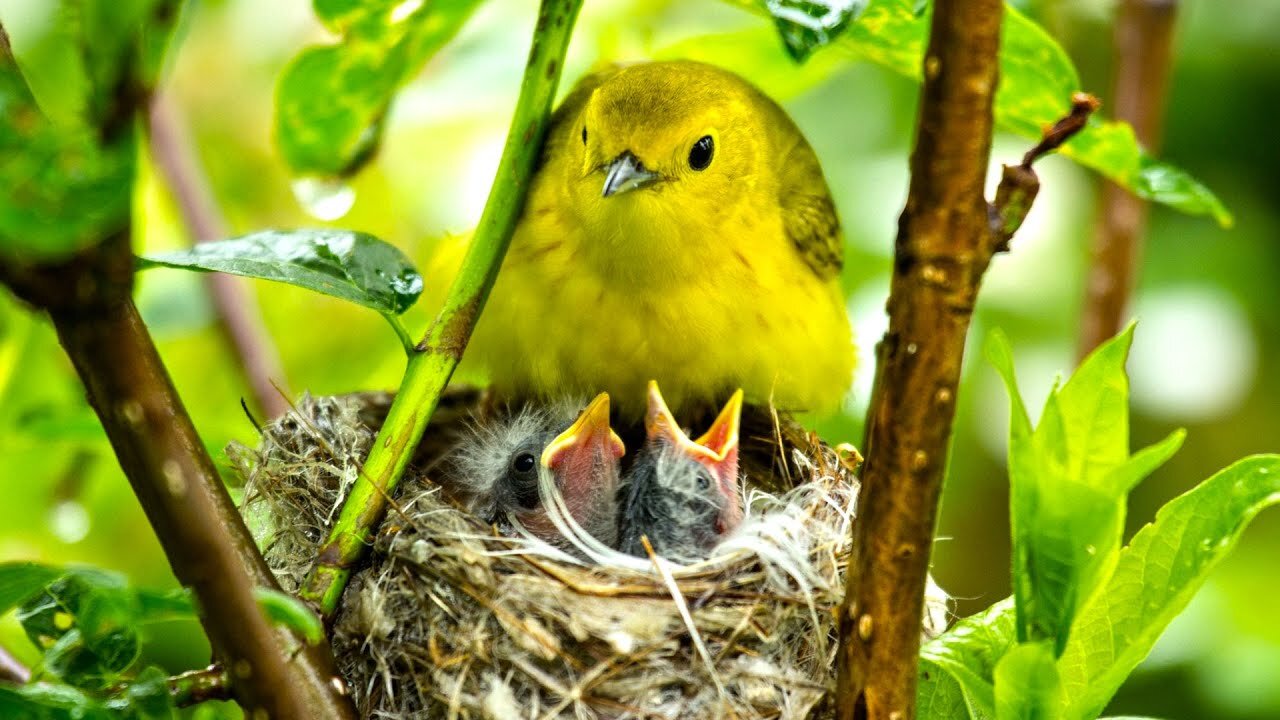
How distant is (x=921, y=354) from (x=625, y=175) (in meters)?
1.50

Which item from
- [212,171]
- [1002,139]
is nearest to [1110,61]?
[1002,139]

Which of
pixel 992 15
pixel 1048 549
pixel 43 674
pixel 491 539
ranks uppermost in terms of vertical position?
pixel 992 15

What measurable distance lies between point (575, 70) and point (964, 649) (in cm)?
214

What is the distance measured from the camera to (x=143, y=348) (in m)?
1.49

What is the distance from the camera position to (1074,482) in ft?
5.71

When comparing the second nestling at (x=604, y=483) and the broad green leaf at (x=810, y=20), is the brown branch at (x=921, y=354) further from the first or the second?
the second nestling at (x=604, y=483)

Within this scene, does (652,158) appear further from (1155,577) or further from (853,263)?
(1155,577)

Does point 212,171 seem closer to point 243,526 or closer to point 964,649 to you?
point 243,526

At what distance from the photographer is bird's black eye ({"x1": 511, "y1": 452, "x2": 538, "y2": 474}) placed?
333cm

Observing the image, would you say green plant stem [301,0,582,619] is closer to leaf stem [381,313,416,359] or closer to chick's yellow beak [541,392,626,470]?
leaf stem [381,313,416,359]

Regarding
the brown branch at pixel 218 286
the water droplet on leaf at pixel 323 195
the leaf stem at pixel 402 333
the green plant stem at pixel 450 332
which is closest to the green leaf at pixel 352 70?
the water droplet on leaf at pixel 323 195

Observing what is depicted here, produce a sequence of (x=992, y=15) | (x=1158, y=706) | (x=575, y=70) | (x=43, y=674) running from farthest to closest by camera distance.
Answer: (x=1158, y=706), (x=575, y=70), (x=43, y=674), (x=992, y=15)

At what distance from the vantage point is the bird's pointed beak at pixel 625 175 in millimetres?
3076

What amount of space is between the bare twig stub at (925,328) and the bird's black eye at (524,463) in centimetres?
154
